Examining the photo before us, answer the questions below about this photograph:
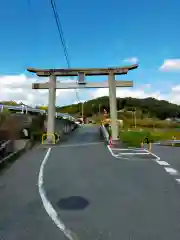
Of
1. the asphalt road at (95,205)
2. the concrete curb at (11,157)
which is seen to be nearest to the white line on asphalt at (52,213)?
the asphalt road at (95,205)

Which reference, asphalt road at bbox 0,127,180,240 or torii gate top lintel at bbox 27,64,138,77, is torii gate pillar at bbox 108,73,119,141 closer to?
torii gate top lintel at bbox 27,64,138,77

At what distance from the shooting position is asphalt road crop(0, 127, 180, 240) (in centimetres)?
525

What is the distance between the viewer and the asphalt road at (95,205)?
17.2 feet

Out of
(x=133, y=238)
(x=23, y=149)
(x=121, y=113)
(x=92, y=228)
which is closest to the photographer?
(x=133, y=238)

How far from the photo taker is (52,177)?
10.7 m

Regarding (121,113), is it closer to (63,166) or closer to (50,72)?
(50,72)

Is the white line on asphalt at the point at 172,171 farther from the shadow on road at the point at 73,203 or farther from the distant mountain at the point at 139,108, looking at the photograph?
the distant mountain at the point at 139,108

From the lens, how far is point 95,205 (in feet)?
22.9

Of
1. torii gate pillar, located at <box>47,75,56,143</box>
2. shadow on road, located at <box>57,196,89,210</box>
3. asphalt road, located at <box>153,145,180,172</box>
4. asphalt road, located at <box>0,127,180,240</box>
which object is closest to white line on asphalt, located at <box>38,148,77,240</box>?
asphalt road, located at <box>0,127,180,240</box>

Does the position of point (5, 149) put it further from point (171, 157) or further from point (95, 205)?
point (95, 205)

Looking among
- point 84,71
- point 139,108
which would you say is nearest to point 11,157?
point 84,71

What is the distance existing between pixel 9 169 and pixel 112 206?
7228 mm

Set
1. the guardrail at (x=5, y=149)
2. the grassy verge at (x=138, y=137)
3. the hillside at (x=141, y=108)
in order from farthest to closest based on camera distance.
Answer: the hillside at (x=141, y=108) < the grassy verge at (x=138, y=137) < the guardrail at (x=5, y=149)

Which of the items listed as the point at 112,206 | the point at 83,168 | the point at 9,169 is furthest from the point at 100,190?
the point at 9,169
